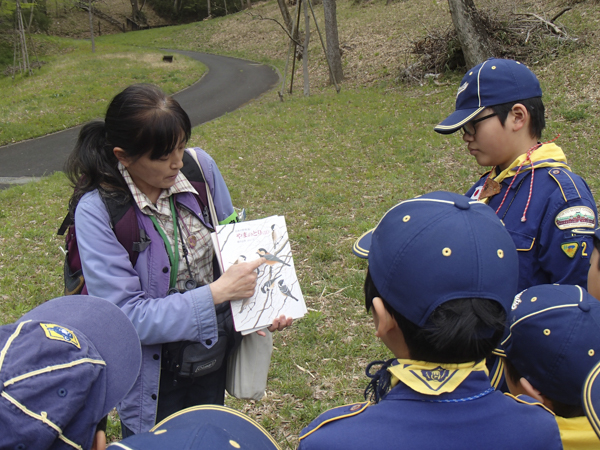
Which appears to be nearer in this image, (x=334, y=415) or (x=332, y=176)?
(x=334, y=415)

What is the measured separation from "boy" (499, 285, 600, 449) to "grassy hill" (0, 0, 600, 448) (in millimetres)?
1949

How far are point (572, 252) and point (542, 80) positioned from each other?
31.1ft

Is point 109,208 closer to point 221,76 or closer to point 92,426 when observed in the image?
point 92,426

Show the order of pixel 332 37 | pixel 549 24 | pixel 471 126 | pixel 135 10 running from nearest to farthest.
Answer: pixel 471 126
pixel 549 24
pixel 332 37
pixel 135 10

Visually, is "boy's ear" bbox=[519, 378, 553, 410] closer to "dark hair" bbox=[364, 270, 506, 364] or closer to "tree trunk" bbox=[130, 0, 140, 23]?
"dark hair" bbox=[364, 270, 506, 364]

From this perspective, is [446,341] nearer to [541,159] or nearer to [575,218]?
[575,218]

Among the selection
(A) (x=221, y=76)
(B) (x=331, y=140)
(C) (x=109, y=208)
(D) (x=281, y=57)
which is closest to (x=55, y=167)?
(B) (x=331, y=140)

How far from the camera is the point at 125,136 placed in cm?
182

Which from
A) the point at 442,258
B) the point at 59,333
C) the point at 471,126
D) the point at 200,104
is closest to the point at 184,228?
the point at 59,333

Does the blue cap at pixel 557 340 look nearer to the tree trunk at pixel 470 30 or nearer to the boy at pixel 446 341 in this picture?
the boy at pixel 446 341

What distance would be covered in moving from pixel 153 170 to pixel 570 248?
5.81 ft

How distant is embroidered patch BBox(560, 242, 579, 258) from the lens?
1881mm

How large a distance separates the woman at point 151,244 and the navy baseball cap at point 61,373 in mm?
408

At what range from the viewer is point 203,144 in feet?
33.3
